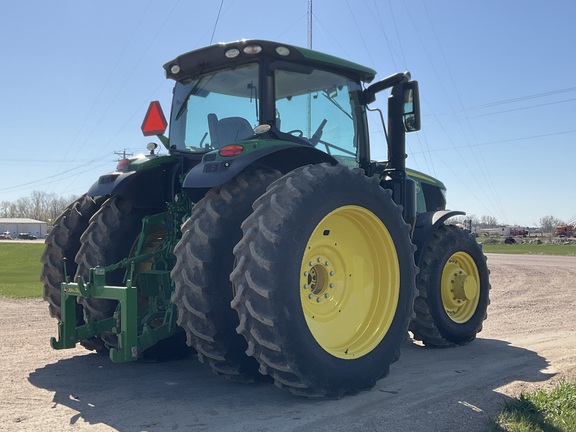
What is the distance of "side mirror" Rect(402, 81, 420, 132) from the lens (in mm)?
5684

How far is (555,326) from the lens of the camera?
7.76 meters

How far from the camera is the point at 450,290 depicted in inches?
264

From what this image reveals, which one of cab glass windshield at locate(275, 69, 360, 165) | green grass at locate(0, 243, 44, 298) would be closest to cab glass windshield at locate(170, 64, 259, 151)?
cab glass windshield at locate(275, 69, 360, 165)

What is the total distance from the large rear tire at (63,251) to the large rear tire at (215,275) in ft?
6.43

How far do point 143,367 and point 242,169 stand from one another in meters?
2.39

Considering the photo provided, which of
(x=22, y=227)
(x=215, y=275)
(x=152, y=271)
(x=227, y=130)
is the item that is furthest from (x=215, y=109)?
(x=22, y=227)

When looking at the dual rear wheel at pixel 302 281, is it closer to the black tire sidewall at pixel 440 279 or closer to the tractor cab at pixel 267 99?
the tractor cab at pixel 267 99

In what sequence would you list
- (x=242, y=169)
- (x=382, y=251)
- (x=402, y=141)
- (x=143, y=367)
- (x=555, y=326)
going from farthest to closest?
(x=555, y=326) < (x=402, y=141) < (x=143, y=367) < (x=382, y=251) < (x=242, y=169)

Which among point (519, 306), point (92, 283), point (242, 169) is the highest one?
point (242, 169)

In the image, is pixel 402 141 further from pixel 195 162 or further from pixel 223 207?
pixel 223 207

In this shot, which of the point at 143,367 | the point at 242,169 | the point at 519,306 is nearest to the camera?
the point at 242,169

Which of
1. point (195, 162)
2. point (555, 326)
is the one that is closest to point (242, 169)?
point (195, 162)

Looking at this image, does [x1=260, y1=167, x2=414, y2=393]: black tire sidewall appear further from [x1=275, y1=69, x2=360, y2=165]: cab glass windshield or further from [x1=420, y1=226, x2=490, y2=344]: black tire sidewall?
[x1=420, y1=226, x2=490, y2=344]: black tire sidewall

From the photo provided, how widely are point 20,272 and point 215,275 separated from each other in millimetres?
15279
